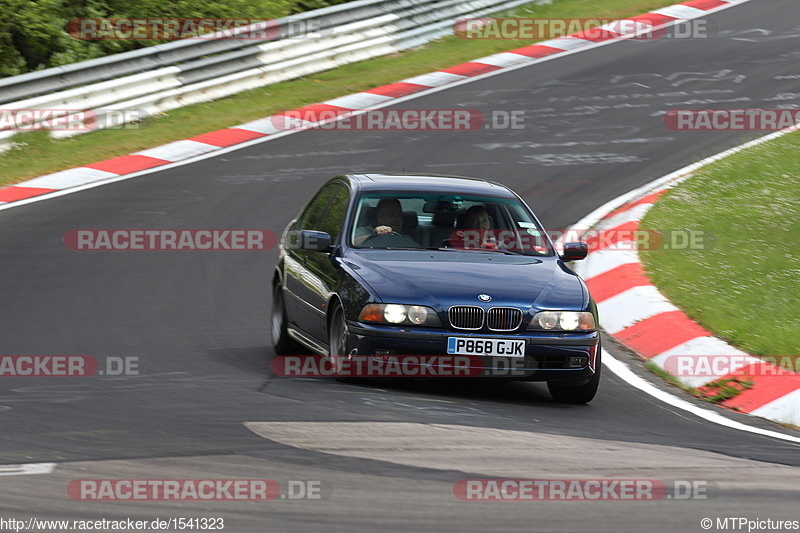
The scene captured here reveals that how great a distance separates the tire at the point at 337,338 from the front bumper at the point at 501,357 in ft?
0.45

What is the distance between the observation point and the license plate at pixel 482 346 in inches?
308

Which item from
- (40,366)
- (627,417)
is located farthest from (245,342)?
(627,417)

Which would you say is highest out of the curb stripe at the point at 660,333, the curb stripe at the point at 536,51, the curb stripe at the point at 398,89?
the curb stripe at the point at 660,333

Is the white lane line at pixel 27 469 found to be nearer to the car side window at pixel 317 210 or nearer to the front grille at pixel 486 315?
the front grille at pixel 486 315

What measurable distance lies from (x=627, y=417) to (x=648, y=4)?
68.0ft

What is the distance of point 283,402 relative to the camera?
7.47 metres

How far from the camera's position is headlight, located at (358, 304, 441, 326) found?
7859mm

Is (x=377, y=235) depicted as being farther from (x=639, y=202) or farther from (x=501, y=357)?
(x=639, y=202)

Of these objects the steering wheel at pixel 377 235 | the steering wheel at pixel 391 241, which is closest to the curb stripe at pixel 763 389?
the steering wheel at pixel 391 241

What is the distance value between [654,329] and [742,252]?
280 cm

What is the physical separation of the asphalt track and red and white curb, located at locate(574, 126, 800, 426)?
298mm

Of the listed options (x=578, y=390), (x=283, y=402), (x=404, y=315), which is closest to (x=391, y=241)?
(x=404, y=315)

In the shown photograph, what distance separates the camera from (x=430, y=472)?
5.93 metres

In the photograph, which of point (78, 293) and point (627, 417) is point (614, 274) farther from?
point (78, 293)
